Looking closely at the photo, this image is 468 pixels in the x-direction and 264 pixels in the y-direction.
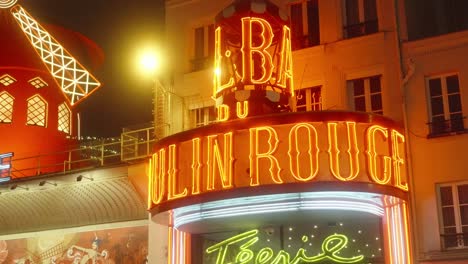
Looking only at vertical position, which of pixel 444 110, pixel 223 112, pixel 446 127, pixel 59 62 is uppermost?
pixel 59 62

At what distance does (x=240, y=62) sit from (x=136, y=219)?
3.83m

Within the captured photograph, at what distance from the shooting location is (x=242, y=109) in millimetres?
10344

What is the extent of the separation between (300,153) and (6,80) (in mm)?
9177

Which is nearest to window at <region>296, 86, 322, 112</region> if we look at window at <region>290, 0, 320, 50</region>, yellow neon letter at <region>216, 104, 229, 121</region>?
window at <region>290, 0, 320, 50</region>

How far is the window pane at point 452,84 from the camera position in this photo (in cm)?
1034

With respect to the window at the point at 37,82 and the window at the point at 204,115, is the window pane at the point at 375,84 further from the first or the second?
the window at the point at 37,82

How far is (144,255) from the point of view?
491 inches

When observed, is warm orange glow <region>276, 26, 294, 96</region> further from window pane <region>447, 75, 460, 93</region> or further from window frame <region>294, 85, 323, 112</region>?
window pane <region>447, 75, 460, 93</region>

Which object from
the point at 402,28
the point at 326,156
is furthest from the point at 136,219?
the point at 402,28

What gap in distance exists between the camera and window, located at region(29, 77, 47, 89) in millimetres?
16359

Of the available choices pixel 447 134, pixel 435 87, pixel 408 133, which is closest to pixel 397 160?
pixel 408 133

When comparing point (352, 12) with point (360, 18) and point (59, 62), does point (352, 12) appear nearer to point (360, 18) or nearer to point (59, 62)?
point (360, 18)

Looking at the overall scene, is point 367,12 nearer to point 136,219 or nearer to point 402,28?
point 402,28

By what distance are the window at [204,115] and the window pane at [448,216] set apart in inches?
159
